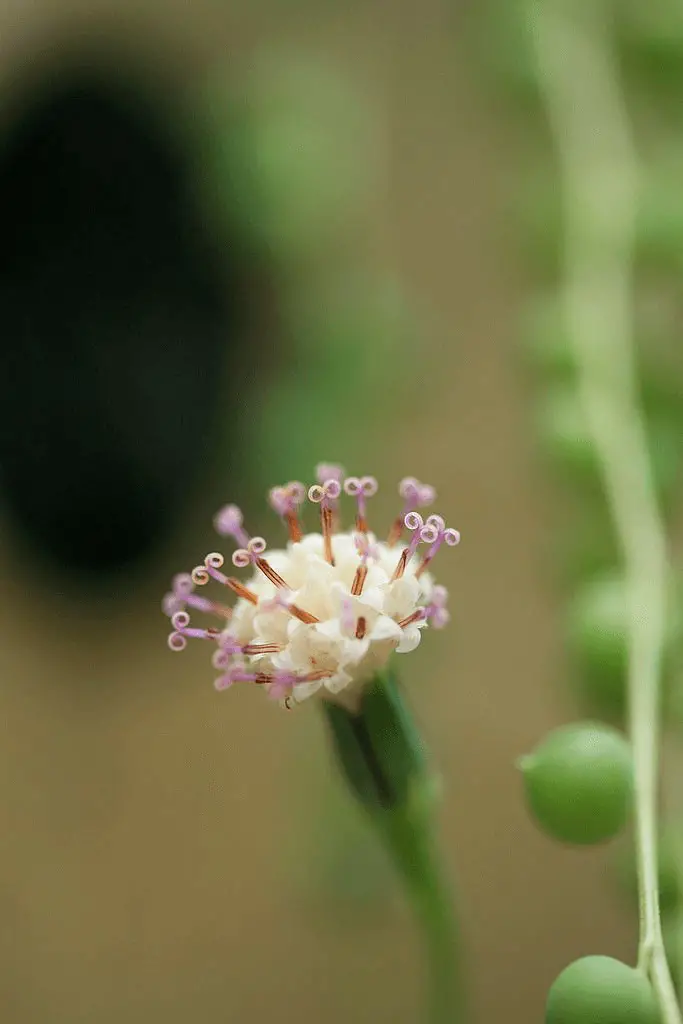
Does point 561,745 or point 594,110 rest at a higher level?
point 594,110

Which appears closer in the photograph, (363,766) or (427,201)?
(363,766)

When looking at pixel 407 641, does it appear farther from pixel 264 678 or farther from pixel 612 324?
pixel 612 324

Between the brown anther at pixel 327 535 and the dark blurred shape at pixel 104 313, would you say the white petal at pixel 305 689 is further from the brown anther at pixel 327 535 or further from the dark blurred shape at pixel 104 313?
the dark blurred shape at pixel 104 313

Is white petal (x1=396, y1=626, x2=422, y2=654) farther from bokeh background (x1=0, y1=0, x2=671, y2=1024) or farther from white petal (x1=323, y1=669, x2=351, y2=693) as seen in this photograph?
bokeh background (x1=0, y1=0, x2=671, y2=1024)

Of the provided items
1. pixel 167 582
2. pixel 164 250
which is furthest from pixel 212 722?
pixel 164 250

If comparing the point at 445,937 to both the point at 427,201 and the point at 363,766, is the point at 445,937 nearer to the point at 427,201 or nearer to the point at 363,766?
the point at 363,766

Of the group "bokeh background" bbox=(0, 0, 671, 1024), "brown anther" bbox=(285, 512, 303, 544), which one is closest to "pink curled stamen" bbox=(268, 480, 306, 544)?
"brown anther" bbox=(285, 512, 303, 544)

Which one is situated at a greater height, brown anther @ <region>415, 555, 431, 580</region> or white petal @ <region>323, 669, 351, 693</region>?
brown anther @ <region>415, 555, 431, 580</region>

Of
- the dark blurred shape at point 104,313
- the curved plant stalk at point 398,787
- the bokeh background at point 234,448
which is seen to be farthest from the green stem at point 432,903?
the dark blurred shape at point 104,313
